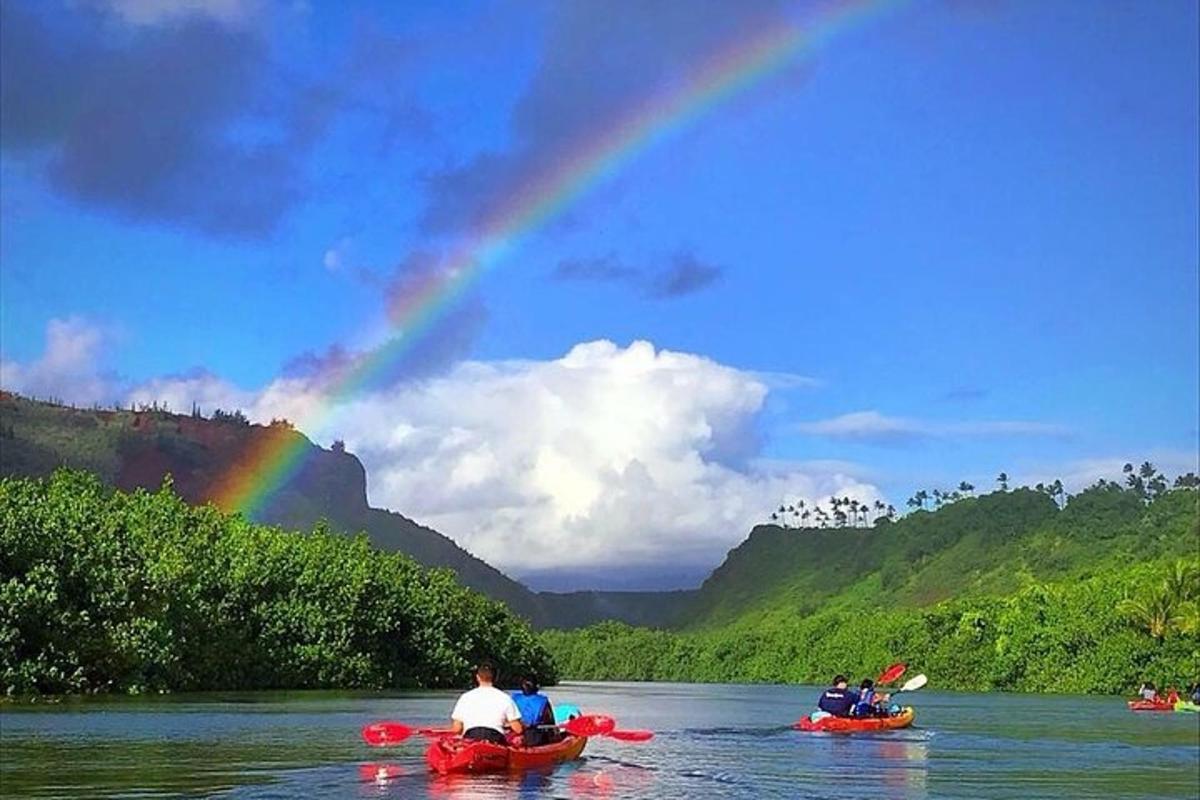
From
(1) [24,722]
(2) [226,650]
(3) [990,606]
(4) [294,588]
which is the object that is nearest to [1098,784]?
(1) [24,722]

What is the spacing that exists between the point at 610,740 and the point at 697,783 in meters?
13.3

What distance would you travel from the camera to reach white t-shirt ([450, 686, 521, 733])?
2803 centimetres

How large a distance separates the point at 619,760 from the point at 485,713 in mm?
7584

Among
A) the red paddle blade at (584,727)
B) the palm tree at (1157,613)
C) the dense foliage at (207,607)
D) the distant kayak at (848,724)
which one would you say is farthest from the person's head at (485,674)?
the palm tree at (1157,613)

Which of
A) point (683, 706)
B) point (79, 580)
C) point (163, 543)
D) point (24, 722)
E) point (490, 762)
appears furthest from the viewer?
point (163, 543)

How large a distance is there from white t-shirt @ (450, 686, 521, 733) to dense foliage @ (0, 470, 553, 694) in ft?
136

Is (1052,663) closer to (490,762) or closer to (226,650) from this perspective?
(226,650)

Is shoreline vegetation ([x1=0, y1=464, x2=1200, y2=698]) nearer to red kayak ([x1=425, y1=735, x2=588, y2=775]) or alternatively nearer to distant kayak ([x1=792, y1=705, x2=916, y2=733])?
distant kayak ([x1=792, y1=705, x2=916, y2=733])

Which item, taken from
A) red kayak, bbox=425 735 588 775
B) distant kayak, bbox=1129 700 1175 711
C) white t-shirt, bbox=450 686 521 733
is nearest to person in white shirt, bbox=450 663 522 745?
white t-shirt, bbox=450 686 521 733

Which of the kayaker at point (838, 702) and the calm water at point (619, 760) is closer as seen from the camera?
the calm water at point (619, 760)

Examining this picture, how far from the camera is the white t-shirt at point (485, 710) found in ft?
92.0

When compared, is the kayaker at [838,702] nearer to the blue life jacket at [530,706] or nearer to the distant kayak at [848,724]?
the distant kayak at [848,724]

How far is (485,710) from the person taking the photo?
92.2ft

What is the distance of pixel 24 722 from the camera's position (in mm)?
44250
